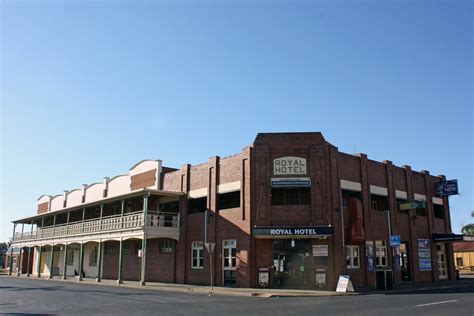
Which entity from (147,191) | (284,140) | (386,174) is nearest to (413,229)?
(386,174)

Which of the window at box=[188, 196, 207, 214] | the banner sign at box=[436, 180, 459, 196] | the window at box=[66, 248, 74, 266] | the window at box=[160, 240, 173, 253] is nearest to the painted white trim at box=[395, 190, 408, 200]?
the banner sign at box=[436, 180, 459, 196]

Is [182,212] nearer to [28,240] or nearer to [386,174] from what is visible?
[386,174]

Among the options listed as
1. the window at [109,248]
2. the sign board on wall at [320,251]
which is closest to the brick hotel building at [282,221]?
the sign board on wall at [320,251]

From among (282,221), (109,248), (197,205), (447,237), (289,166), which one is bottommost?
(109,248)

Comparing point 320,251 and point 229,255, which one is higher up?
point 320,251

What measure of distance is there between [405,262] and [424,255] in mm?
2228

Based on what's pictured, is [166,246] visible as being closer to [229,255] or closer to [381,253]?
[229,255]

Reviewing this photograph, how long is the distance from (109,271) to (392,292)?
25.0 meters

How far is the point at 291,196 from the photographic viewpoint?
28.3 m

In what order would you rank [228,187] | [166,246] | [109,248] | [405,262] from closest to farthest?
[228,187] → [405,262] → [166,246] → [109,248]

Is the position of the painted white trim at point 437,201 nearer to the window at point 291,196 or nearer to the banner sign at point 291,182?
the window at point 291,196

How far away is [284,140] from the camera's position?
92.7 feet

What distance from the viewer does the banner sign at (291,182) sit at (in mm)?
27344

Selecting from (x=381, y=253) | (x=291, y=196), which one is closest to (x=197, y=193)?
(x=291, y=196)
